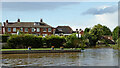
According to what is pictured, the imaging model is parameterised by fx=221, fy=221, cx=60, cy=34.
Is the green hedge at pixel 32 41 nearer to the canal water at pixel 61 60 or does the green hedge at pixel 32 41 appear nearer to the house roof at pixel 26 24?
the canal water at pixel 61 60

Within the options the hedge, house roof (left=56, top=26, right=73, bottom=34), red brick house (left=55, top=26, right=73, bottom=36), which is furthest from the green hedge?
house roof (left=56, top=26, right=73, bottom=34)

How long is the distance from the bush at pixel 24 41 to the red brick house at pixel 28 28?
26197 mm

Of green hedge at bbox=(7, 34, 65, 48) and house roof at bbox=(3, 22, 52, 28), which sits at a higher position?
house roof at bbox=(3, 22, 52, 28)

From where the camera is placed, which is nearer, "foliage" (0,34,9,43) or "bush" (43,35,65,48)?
"foliage" (0,34,9,43)

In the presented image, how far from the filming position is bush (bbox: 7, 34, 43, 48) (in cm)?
4691

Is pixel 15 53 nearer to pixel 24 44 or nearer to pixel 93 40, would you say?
pixel 24 44

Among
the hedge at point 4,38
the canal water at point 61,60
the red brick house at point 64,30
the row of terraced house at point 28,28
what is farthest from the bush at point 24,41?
the red brick house at point 64,30

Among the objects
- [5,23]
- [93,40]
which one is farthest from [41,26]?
[93,40]

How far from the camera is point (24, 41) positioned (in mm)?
47656

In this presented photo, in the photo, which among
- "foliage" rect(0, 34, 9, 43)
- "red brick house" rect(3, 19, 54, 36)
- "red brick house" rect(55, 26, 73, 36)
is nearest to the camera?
"foliage" rect(0, 34, 9, 43)

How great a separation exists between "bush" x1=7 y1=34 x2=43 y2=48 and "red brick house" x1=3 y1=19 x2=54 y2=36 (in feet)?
85.9

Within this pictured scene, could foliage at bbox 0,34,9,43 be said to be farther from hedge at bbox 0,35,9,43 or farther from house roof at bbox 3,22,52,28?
house roof at bbox 3,22,52,28

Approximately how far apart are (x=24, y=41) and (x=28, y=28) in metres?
27.6

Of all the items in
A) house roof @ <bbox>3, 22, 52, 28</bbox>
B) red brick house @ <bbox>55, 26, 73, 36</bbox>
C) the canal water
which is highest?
house roof @ <bbox>3, 22, 52, 28</bbox>
